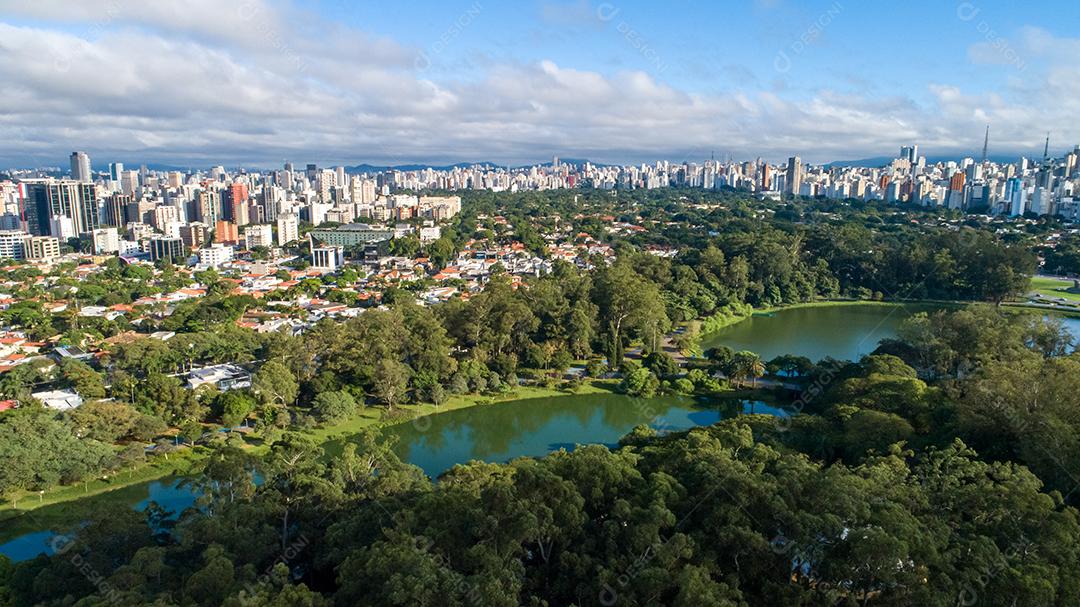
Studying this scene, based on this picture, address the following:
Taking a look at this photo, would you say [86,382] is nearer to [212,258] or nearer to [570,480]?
[570,480]

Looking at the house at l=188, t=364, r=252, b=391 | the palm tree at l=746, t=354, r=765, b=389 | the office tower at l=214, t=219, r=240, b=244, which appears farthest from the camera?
the office tower at l=214, t=219, r=240, b=244

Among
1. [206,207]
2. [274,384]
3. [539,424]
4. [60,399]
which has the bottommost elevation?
[539,424]

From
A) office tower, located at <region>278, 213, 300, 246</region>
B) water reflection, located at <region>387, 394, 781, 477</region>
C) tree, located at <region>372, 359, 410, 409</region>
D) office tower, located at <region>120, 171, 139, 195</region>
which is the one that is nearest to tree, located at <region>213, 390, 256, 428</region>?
tree, located at <region>372, 359, 410, 409</region>

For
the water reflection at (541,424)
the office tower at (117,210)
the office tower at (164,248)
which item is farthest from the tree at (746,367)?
the office tower at (117,210)

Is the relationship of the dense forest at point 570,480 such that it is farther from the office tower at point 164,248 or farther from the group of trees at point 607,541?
the office tower at point 164,248

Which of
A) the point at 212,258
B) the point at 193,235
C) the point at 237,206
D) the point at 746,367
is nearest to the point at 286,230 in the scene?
the point at 193,235

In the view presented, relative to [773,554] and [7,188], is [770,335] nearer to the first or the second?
[773,554]

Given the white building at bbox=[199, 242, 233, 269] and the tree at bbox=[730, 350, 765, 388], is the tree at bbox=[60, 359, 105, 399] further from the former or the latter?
the white building at bbox=[199, 242, 233, 269]
